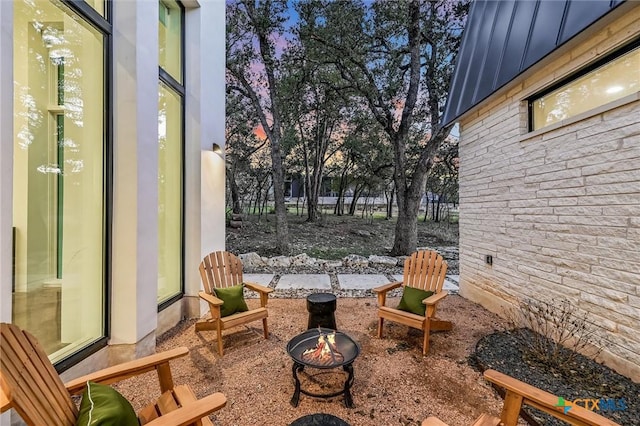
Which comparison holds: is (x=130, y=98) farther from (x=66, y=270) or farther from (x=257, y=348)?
(x=257, y=348)

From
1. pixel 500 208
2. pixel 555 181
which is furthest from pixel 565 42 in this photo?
pixel 500 208

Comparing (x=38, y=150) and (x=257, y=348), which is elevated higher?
(x=38, y=150)

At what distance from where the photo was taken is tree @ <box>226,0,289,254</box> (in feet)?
24.3

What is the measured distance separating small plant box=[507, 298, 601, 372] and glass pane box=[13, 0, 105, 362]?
13.1ft

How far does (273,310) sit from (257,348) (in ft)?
3.57

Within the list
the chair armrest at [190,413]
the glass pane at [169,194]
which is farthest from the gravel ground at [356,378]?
the chair armrest at [190,413]

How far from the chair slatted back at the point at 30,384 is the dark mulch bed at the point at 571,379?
8.68ft

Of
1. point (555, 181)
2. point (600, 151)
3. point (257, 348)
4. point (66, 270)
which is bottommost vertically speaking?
point (257, 348)

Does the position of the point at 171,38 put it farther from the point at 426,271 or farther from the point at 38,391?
the point at 426,271

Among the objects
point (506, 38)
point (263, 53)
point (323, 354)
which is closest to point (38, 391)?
point (323, 354)

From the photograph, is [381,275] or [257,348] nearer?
[257,348]

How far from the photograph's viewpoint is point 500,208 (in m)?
3.91

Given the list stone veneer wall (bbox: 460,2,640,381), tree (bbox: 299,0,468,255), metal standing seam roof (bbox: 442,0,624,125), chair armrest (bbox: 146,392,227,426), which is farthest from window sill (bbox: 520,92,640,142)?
chair armrest (bbox: 146,392,227,426)

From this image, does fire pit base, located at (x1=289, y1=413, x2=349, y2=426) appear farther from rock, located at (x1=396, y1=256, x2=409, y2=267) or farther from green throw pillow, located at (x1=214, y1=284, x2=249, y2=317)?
rock, located at (x1=396, y1=256, x2=409, y2=267)
